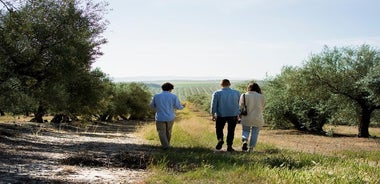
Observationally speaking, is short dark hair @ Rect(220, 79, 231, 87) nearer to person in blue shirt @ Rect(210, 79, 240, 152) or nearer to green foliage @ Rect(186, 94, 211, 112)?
person in blue shirt @ Rect(210, 79, 240, 152)

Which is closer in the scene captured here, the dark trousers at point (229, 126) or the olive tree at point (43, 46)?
the dark trousers at point (229, 126)

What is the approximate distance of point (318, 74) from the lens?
3322 centimetres

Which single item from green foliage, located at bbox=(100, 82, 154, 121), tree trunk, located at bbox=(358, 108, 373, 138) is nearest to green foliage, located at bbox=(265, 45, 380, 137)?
tree trunk, located at bbox=(358, 108, 373, 138)

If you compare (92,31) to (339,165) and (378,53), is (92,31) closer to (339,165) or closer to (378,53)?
(339,165)

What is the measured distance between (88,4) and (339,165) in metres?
14.8

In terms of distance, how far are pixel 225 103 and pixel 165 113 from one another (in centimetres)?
191

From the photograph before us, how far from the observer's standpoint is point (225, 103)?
1458 cm

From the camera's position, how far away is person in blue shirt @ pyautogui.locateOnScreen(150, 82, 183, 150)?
557 inches

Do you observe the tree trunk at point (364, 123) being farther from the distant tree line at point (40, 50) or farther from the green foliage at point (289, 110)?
the distant tree line at point (40, 50)

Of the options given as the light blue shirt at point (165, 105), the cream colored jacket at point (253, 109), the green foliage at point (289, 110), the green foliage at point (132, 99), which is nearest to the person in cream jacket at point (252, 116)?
the cream colored jacket at point (253, 109)

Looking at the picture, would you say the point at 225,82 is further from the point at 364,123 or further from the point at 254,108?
the point at 364,123

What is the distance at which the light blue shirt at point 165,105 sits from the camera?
14.1 meters

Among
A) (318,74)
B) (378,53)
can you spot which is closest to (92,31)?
(318,74)

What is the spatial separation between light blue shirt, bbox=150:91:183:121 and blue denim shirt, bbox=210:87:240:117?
1127 millimetres
